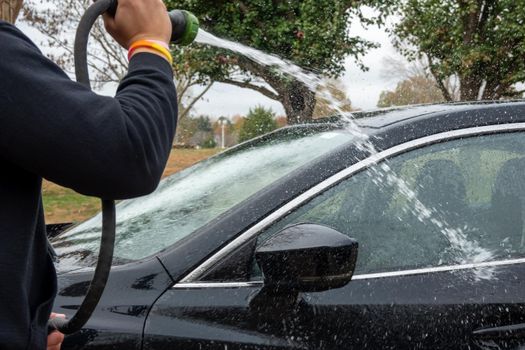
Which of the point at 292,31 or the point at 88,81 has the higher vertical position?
the point at 292,31

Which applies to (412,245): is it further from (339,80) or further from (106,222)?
(339,80)

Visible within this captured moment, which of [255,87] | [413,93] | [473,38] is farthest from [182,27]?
[413,93]

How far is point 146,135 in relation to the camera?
1072 millimetres

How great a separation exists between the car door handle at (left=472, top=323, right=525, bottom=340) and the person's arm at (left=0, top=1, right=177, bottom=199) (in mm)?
1248

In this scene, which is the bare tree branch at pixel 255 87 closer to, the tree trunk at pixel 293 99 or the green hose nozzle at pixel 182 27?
the tree trunk at pixel 293 99

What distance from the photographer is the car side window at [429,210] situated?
2.05 m

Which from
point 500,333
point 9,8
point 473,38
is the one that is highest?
point 473,38

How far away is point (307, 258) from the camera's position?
1.80m

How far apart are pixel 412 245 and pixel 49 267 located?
1.22m

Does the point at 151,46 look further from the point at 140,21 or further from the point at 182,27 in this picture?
the point at 182,27

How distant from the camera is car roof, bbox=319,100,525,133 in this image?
2203 mm

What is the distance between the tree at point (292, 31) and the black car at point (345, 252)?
7615 millimetres

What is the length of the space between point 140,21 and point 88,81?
0.16 metres

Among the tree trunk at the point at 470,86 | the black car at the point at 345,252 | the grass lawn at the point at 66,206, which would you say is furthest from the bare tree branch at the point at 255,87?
the black car at the point at 345,252
